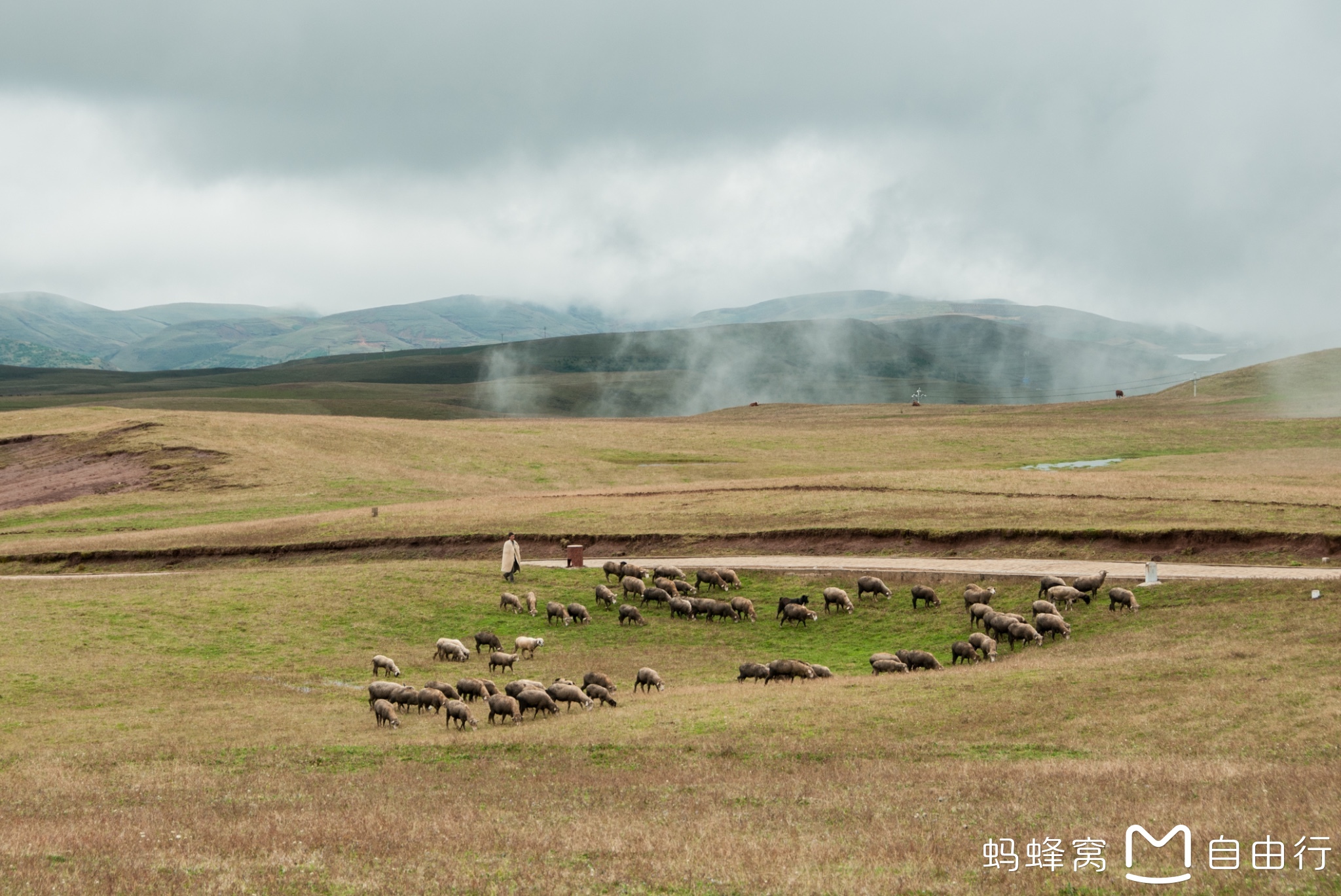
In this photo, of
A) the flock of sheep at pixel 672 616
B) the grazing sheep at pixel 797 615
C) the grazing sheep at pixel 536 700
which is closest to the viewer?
the grazing sheep at pixel 536 700

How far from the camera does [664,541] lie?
154 feet

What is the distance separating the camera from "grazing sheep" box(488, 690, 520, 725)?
23469 millimetres

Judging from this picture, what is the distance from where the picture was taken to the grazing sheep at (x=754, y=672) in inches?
1057

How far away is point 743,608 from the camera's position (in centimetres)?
3466

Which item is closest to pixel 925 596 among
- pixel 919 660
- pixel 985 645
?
pixel 985 645

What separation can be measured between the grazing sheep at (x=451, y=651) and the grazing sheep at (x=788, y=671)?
381 inches

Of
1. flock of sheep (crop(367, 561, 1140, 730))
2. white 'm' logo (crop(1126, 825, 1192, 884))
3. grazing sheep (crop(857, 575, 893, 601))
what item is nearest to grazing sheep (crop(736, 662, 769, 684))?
flock of sheep (crop(367, 561, 1140, 730))

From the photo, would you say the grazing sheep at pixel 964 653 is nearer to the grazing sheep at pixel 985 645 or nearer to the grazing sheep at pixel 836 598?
the grazing sheep at pixel 985 645

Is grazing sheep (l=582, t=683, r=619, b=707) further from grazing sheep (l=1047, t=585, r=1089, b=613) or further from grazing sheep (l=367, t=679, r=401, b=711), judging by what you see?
grazing sheep (l=1047, t=585, r=1089, b=613)

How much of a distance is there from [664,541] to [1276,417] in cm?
8112

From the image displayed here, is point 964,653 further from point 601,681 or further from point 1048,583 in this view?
point 601,681

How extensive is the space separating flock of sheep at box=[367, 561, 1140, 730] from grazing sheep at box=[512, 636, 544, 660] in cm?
3

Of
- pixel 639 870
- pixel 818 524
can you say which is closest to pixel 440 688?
pixel 639 870

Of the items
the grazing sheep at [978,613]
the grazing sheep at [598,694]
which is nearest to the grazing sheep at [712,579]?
the grazing sheep at [978,613]
